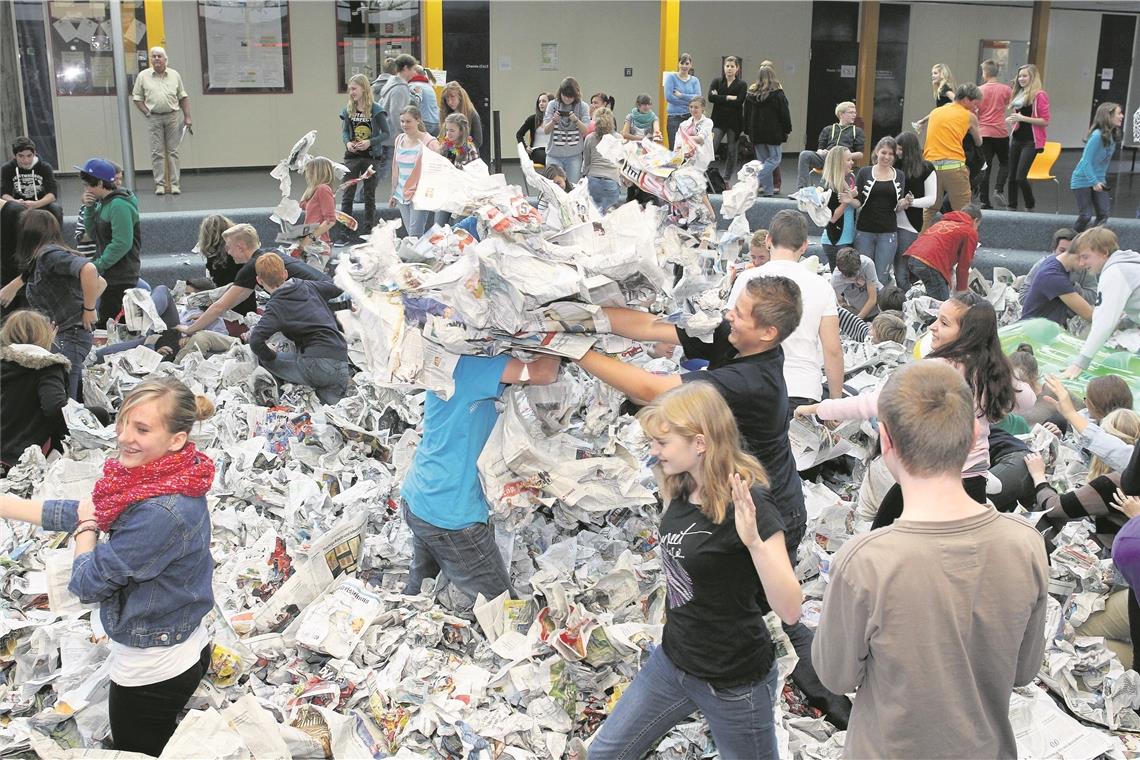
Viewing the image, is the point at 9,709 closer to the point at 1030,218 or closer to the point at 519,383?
the point at 519,383

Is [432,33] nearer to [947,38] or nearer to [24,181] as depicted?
[24,181]

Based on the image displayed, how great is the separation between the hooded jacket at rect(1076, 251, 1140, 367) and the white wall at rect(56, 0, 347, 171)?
9.74 metres

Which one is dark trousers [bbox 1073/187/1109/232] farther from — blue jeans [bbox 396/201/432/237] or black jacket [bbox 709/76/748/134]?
blue jeans [bbox 396/201/432/237]

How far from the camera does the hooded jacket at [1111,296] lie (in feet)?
18.4

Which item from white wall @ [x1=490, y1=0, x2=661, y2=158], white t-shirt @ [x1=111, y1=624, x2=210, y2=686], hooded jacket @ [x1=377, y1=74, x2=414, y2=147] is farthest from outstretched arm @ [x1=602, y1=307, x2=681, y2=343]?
white wall @ [x1=490, y1=0, x2=661, y2=158]

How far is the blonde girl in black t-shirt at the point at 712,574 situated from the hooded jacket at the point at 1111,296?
3765 millimetres

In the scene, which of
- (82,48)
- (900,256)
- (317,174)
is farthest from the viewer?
(82,48)

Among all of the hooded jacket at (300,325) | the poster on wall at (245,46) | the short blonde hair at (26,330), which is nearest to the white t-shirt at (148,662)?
the short blonde hair at (26,330)

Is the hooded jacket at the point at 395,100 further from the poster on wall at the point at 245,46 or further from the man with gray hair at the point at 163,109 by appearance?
the poster on wall at the point at 245,46

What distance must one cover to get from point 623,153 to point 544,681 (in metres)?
1.79

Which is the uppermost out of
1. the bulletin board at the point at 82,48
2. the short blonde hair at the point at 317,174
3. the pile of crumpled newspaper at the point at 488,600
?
the bulletin board at the point at 82,48

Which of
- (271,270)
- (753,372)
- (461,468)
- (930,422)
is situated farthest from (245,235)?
(930,422)

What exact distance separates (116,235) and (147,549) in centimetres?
484

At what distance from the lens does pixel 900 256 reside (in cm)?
873
